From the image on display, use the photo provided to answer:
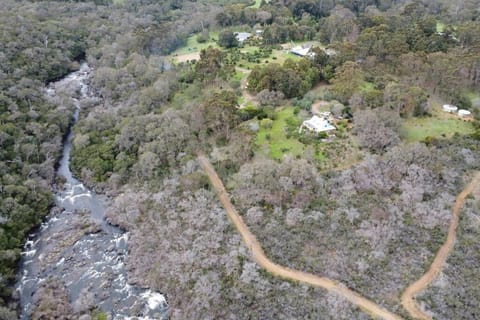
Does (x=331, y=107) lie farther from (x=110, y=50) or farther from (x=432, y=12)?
(x=432, y=12)

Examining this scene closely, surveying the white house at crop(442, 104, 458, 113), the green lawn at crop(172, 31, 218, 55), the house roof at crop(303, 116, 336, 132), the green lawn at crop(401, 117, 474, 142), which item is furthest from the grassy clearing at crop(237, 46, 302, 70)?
the green lawn at crop(401, 117, 474, 142)

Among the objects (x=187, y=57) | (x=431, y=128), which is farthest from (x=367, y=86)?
(x=187, y=57)

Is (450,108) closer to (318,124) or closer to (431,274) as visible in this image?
(318,124)

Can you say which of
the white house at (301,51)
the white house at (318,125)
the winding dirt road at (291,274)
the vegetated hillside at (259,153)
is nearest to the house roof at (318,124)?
the white house at (318,125)

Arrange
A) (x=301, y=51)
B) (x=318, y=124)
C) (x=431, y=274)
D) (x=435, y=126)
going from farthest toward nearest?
(x=301, y=51)
(x=435, y=126)
(x=318, y=124)
(x=431, y=274)

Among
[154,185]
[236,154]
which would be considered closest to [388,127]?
[236,154]

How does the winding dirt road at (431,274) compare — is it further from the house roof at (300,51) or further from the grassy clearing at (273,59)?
the house roof at (300,51)

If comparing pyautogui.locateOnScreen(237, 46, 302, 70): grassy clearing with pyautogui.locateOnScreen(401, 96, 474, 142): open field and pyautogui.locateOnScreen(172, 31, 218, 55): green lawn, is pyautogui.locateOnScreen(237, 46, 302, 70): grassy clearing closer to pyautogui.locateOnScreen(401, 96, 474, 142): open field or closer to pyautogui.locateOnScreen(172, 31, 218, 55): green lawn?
pyautogui.locateOnScreen(172, 31, 218, 55): green lawn
